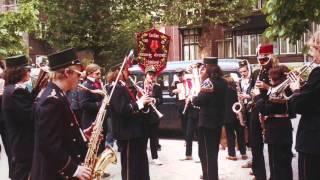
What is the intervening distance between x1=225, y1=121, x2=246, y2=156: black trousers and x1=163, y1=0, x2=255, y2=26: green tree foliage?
63.5ft

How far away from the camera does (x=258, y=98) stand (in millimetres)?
7789

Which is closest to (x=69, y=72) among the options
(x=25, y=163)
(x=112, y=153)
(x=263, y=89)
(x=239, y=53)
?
(x=112, y=153)

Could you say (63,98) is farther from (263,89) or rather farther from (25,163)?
(263,89)

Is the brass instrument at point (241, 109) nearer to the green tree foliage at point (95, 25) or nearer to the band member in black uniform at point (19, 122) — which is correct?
the band member in black uniform at point (19, 122)

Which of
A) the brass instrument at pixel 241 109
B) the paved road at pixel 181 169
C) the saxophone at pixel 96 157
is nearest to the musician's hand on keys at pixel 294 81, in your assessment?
the saxophone at pixel 96 157

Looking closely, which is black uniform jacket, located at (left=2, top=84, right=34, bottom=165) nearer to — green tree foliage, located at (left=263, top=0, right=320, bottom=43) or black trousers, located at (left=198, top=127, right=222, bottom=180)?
black trousers, located at (left=198, top=127, right=222, bottom=180)

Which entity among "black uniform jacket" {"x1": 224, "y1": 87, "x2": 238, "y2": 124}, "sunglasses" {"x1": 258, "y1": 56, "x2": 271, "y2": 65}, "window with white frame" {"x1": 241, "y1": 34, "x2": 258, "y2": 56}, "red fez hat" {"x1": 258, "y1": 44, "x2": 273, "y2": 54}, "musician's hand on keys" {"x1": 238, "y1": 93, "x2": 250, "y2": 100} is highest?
"window with white frame" {"x1": 241, "y1": 34, "x2": 258, "y2": 56}

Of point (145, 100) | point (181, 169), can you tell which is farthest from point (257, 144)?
point (181, 169)

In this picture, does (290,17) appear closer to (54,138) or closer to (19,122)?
(19,122)

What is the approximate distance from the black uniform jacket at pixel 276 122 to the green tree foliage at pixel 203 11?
23.0 m

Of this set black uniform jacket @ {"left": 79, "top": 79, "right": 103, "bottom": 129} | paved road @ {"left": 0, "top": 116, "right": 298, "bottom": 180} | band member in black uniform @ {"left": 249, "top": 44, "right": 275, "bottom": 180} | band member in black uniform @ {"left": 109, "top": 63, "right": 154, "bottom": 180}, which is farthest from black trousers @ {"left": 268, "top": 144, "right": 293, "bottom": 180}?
black uniform jacket @ {"left": 79, "top": 79, "right": 103, "bottom": 129}

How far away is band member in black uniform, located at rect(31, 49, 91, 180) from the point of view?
176 inches

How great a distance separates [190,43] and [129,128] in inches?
1335

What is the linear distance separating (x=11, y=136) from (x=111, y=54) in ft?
76.7
